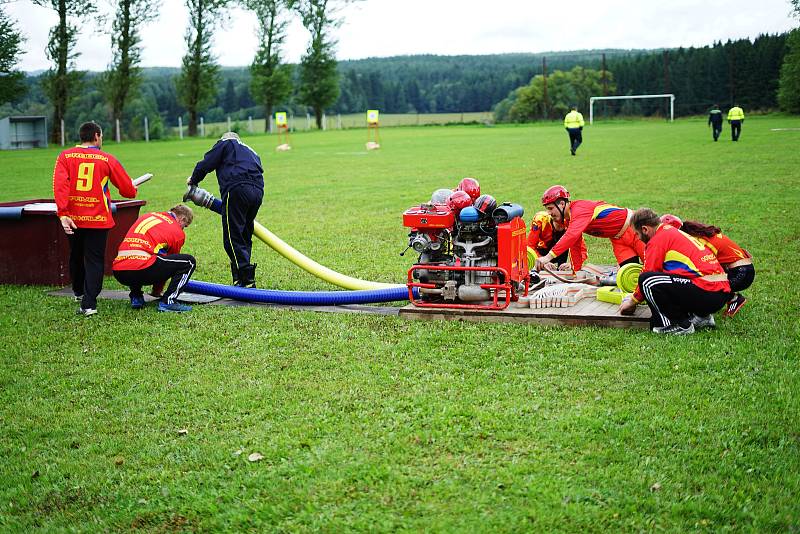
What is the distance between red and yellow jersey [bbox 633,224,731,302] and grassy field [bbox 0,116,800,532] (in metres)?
0.50

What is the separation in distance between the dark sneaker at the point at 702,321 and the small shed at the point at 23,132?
5434 cm

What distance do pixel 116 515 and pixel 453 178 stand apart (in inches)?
750

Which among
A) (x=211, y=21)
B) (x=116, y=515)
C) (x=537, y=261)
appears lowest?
(x=116, y=515)

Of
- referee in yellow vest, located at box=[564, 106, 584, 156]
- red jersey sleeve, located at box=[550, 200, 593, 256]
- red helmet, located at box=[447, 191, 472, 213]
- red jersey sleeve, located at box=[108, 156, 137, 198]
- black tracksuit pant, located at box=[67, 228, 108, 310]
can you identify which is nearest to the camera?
red helmet, located at box=[447, 191, 472, 213]

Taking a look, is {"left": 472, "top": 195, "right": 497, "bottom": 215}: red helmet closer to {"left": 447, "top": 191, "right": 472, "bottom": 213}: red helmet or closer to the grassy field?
{"left": 447, "top": 191, "right": 472, "bottom": 213}: red helmet

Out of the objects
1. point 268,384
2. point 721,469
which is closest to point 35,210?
point 268,384

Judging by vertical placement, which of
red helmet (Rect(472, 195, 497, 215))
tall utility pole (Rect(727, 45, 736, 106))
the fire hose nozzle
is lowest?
red helmet (Rect(472, 195, 497, 215))

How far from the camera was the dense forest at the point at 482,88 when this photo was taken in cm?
7494

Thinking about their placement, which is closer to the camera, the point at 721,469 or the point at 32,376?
the point at 721,469

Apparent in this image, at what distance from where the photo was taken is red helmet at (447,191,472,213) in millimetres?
8148

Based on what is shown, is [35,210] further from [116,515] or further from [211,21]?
[211,21]

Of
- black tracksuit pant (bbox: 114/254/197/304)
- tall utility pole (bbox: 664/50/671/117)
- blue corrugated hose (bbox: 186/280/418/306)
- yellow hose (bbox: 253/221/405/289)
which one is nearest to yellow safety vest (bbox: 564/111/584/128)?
yellow hose (bbox: 253/221/405/289)

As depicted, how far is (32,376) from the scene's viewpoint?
6.96 m

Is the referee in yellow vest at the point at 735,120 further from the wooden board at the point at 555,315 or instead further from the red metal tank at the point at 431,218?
the red metal tank at the point at 431,218
